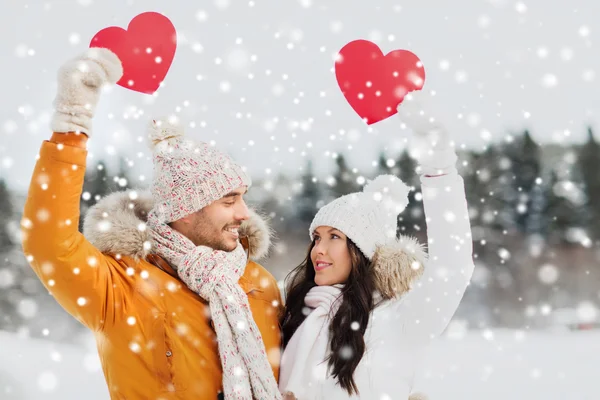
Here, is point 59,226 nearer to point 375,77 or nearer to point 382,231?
point 382,231

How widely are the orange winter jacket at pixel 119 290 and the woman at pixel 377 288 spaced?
0.78 ft

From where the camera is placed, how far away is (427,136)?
2277mm

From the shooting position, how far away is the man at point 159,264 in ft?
6.39

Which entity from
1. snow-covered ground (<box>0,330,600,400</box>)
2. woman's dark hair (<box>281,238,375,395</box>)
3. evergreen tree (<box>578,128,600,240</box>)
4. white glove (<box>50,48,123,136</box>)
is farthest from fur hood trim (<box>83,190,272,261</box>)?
evergreen tree (<box>578,128,600,240</box>)

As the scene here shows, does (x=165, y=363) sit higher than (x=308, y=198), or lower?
higher

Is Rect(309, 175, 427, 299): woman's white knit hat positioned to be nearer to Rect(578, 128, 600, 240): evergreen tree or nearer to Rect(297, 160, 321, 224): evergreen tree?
Rect(297, 160, 321, 224): evergreen tree

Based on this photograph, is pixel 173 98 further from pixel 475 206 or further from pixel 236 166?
pixel 475 206

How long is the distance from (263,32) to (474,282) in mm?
8201

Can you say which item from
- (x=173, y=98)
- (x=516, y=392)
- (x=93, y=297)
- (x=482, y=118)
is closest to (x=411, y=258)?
(x=93, y=297)

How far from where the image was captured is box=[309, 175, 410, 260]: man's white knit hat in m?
2.69

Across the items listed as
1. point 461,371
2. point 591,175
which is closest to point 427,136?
point 461,371

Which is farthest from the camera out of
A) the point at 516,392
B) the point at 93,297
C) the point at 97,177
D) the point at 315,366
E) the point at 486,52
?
the point at 486,52

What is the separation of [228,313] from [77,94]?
1019mm

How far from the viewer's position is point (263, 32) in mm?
14844
